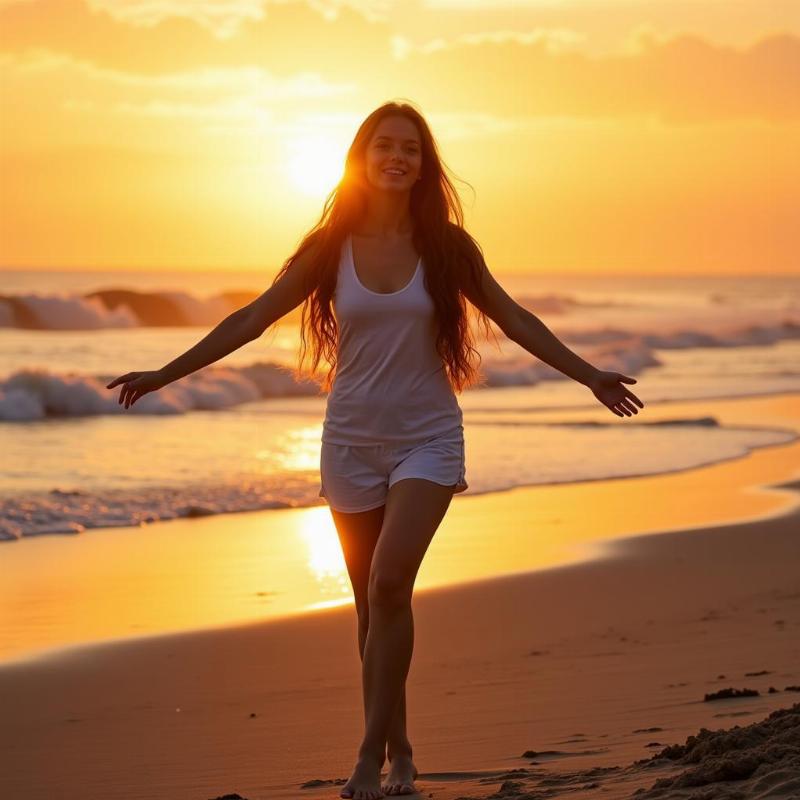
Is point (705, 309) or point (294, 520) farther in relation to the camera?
point (705, 309)

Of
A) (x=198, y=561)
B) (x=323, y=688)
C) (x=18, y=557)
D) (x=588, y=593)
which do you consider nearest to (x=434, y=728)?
(x=323, y=688)

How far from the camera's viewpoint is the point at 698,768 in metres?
4.41

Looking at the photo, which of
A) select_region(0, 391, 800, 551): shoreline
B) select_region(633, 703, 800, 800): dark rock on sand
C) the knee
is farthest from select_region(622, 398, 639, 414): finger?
select_region(0, 391, 800, 551): shoreline

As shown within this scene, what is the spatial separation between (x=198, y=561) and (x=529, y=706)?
4.12 metres

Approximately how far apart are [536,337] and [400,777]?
58.8 inches

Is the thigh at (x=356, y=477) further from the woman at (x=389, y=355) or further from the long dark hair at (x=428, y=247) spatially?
the long dark hair at (x=428, y=247)

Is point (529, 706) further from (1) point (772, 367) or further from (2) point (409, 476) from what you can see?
(1) point (772, 367)

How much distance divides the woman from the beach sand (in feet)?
2.33

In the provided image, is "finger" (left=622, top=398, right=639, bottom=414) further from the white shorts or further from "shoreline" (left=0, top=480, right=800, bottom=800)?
"shoreline" (left=0, top=480, right=800, bottom=800)

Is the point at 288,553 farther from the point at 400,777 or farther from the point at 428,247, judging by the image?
the point at 428,247

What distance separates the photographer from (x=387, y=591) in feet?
15.1

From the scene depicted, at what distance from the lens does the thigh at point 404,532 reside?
4539mm

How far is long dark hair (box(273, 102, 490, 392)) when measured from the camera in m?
4.67

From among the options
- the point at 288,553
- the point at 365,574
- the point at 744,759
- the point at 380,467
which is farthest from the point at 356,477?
the point at 288,553
